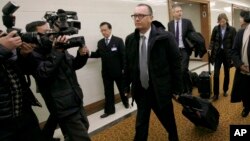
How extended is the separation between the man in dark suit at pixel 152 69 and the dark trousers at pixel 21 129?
43.0 inches

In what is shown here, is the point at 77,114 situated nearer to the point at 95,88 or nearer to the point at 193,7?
the point at 95,88

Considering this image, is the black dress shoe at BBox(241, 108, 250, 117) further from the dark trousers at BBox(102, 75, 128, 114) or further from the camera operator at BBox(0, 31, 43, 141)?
the camera operator at BBox(0, 31, 43, 141)

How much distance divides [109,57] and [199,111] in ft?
6.11

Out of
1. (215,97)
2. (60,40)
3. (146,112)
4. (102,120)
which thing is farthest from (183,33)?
(60,40)

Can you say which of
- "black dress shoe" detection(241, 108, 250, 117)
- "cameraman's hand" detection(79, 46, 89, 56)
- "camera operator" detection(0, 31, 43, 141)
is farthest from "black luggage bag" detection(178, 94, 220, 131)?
"camera operator" detection(0, 31, 43, 141)

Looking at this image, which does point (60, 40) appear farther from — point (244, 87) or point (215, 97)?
point (215, 97)

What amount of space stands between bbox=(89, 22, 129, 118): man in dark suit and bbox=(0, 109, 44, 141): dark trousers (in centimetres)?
239

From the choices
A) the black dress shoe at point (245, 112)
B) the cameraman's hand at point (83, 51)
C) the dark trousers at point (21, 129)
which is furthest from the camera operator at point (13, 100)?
the black dress shoe at point (245, 112)

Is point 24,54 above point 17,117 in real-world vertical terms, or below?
above

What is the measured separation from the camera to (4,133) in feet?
5.38

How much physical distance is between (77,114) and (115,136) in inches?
42.1

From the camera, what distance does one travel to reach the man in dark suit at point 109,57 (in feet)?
13.8

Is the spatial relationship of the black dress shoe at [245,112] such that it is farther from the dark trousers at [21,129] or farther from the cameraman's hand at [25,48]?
the cameraman's hand at [25,48]

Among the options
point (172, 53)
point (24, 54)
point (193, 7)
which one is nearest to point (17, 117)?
point (24, 54)
